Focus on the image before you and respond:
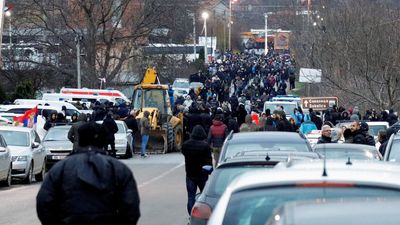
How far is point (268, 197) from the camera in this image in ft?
22.9

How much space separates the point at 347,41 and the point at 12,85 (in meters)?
26.3

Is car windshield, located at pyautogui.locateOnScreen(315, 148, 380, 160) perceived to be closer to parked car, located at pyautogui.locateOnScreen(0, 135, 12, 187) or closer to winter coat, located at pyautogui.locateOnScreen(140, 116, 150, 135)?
parked car, located at pyautogui.locateOnScreen(0, 135, 12, 187)

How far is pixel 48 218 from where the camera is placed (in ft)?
25.8

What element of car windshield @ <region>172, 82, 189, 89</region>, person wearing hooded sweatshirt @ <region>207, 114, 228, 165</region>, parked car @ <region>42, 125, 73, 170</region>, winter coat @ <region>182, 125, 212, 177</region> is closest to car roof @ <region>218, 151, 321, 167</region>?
winter coat @ <region>182, 125, 212, 177</region>

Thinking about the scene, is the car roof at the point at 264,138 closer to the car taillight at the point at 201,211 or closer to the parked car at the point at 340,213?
the car taillight at the point at 201,211

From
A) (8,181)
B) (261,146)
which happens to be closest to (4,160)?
(8,181)

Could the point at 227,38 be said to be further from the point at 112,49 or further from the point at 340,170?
the point at 340,170

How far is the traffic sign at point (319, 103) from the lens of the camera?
151 ft

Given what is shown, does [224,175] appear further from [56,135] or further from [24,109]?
[24,109]

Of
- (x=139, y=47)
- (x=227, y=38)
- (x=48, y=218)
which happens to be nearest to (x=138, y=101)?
(x=139, y=47)

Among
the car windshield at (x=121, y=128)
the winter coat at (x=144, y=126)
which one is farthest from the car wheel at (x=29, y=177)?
the winter coat at (x=144, y=126)

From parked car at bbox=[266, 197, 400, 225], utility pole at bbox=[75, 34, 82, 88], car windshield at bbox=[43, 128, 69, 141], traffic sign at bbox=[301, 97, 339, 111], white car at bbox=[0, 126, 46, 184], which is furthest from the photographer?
utility pole at bbox=[75, 34, 82, 88]

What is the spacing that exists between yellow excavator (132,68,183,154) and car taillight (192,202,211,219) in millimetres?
28739

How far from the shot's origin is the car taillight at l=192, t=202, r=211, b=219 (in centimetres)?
1070
